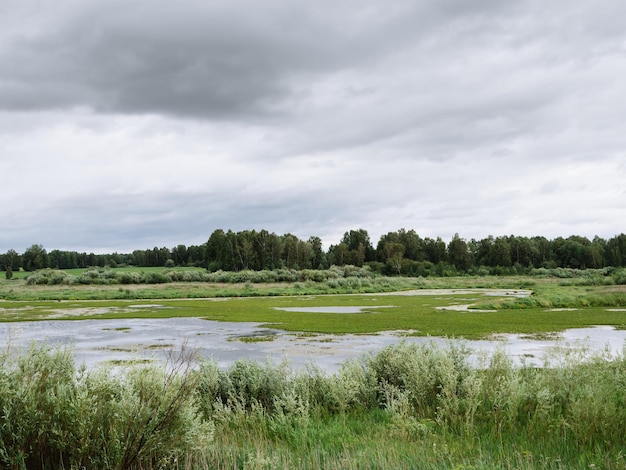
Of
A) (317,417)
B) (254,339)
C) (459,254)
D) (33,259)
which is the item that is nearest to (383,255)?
(459,254)

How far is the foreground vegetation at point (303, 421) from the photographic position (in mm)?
6461

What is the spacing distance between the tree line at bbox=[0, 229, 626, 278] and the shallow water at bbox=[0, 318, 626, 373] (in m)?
114

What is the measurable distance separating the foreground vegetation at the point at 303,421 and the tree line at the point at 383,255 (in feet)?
445

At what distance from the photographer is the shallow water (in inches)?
746

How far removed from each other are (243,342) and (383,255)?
152 metres

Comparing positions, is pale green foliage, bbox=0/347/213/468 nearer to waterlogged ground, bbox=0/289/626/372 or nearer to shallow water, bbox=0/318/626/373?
waterlogged ground, bbox=0/289/626/372

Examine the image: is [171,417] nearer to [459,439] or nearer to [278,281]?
[459,439]

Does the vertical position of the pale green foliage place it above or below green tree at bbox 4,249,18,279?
below

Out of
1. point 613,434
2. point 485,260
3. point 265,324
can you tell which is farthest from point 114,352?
point 485,260

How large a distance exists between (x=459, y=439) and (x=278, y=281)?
4013 inches

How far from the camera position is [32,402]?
6395 millimetres

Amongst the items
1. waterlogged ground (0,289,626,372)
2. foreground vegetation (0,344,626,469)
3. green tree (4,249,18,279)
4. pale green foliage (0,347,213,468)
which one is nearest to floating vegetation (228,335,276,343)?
waterlogged ground (0,289,626,372)

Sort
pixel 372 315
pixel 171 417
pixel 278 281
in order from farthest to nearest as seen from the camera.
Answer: pixel 278 281
pixel 372 315
pixel 171 417

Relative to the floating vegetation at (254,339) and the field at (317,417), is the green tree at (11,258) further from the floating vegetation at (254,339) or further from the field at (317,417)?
the field at (317,417)
